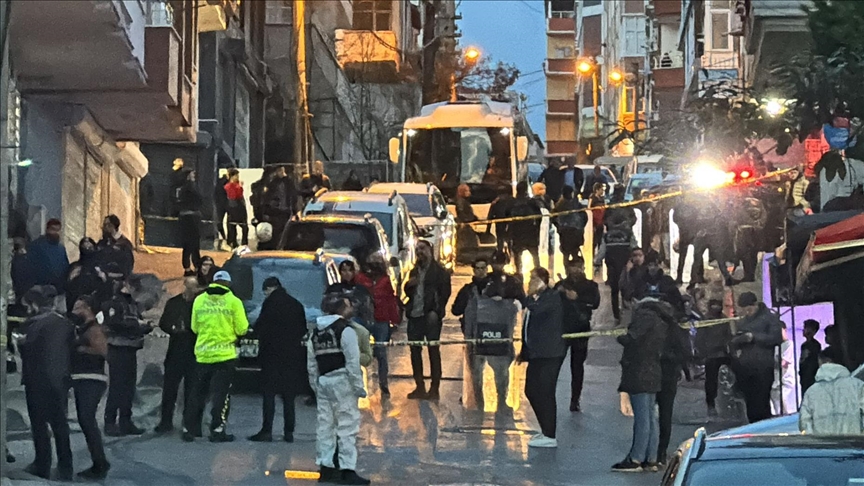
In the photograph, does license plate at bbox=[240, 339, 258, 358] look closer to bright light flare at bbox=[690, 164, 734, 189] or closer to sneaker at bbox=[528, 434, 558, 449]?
sneaker at bbox=[528, 434, 558, 449]

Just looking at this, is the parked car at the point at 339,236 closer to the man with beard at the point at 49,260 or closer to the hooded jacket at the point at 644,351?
the man with beard at the point at 49,260

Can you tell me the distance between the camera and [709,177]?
1042 inches

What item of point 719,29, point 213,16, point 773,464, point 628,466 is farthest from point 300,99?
point 773,464

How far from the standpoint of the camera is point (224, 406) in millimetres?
16281

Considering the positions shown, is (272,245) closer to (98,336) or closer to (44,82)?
(44,82)

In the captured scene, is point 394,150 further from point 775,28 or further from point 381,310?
point 381,310

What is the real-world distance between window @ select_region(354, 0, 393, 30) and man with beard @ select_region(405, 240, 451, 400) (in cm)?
4141

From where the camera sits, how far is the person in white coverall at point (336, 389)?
13938 mm

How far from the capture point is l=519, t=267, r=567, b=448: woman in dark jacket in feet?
53.6

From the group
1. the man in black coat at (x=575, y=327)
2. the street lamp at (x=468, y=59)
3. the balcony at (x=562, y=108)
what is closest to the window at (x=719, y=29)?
the street lamp at (x=468, y=59)

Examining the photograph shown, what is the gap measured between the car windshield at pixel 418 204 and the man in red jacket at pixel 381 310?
10677 mm

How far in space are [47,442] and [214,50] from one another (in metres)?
26.8

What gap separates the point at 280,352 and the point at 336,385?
2.60m

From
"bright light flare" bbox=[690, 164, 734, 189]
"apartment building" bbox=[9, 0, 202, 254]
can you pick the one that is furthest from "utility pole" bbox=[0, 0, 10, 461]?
"bright light flare" bbox=[690, 164, 734, 189]
